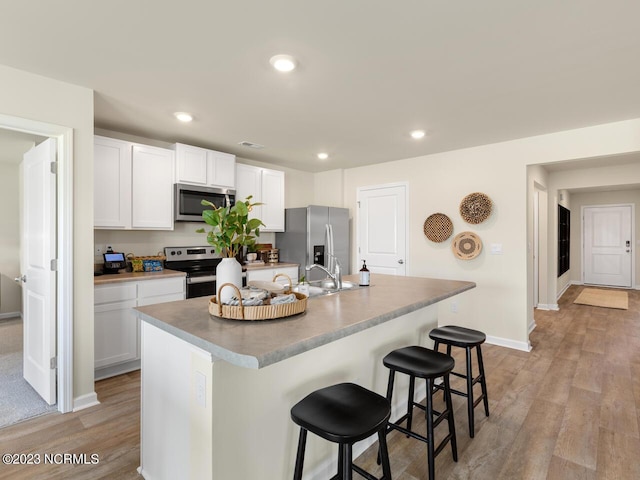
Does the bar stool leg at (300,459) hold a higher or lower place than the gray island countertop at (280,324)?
lower

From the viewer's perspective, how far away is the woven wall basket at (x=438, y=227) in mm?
4336

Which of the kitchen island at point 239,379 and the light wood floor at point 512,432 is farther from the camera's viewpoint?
the light wood floor at point 512,432

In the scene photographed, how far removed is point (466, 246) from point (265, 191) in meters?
2.71

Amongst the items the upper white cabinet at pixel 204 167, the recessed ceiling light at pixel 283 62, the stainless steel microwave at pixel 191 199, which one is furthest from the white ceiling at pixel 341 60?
the stainless steel microwave at pixel 191 199

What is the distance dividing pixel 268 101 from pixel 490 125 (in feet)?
7.07

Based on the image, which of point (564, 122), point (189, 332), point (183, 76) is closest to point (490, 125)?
point (564, 122)

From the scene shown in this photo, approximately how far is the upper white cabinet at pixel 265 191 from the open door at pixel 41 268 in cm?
206

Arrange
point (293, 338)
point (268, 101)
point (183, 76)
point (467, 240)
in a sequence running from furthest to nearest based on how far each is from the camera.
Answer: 1. point (467, 240)
2. point (268, 101)
3. point (183, 76)
4. point (293, 338)

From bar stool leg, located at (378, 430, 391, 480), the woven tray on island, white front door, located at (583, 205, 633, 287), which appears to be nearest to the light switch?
the woven tray on island

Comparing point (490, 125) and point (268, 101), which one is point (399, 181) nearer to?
point (490, 125)

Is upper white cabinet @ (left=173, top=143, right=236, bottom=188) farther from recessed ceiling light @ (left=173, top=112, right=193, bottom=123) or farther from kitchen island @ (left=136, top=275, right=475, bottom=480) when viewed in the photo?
kitchen island @ (left=136, top=275, right=475, bottom=480)

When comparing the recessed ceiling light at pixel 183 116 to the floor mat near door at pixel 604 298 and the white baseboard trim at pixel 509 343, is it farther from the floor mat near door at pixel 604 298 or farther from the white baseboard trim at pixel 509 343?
the floor mat near door at pixel 604 298

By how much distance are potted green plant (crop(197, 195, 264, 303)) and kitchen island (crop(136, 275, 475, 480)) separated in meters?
0.21

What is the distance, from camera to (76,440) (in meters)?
2.15
